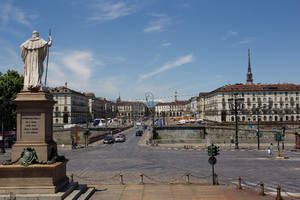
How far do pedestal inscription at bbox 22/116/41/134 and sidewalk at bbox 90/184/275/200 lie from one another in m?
4.12

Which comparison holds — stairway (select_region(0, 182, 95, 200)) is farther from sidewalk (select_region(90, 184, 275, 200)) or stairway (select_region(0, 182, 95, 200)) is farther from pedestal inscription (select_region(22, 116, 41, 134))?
pedestal inscription (select_region(22, 116, 41, 134))

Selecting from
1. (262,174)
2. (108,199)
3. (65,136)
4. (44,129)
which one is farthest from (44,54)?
(65,136)

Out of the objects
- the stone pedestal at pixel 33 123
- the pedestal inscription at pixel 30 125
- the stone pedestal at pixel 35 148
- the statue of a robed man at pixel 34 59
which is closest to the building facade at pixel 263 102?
the statue of a robed man at pixel 34 59

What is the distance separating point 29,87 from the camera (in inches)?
481

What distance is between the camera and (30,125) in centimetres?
1198

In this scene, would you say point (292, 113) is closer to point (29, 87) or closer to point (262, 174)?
point (262, 174)

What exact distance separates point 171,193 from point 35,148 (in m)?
6.86

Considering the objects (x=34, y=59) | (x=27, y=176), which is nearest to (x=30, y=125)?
(x=27, y=176)

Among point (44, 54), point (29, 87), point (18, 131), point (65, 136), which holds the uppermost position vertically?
point (44, 54)

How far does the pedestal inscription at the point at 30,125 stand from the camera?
11961 mm

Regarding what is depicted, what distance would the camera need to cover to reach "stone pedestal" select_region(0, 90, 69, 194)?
11336 mm

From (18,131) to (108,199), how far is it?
16.5 ft

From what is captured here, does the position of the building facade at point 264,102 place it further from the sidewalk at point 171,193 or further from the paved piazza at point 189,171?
the sidewalk at point 171,193

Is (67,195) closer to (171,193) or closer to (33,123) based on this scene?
(33,123)
